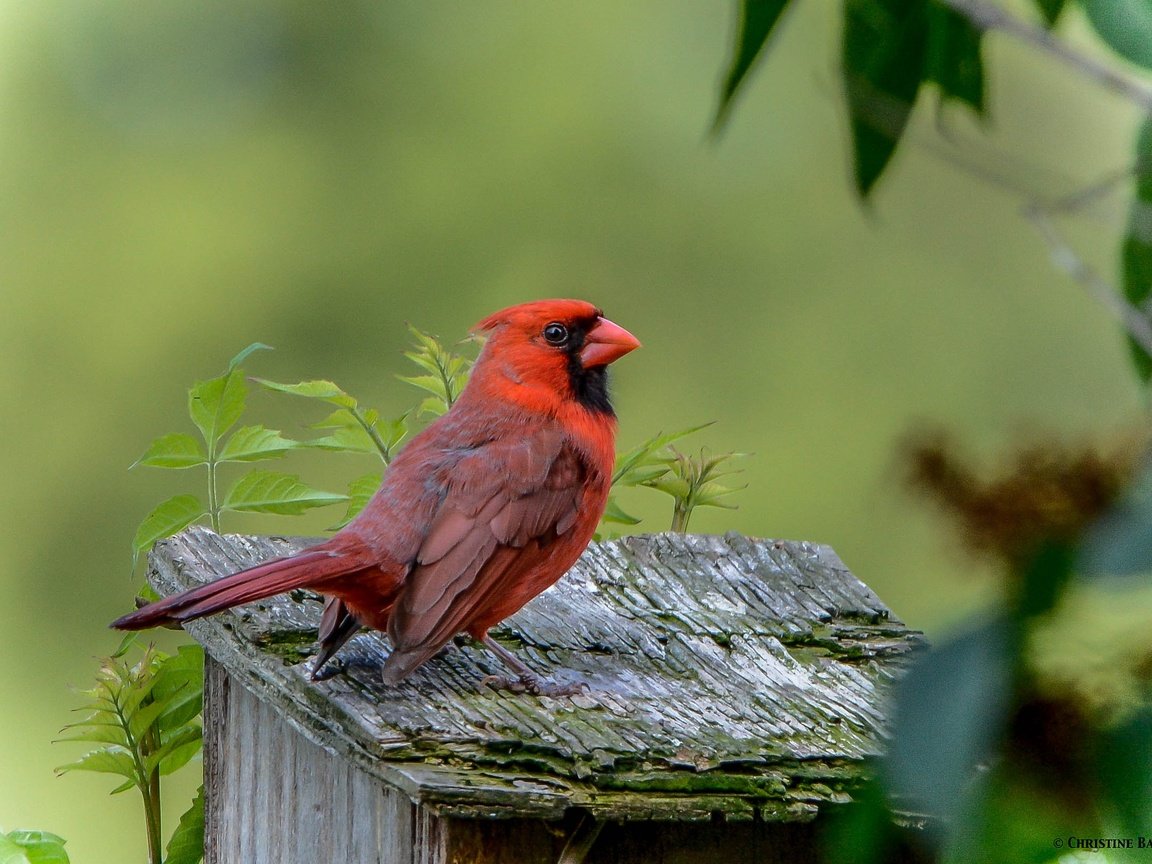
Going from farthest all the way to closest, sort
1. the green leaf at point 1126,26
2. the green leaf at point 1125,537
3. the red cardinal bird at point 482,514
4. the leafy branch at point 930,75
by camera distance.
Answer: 1. the red cardinal bird at point 482,514
2. the leafy branch at point 930,75
3. the green leaf at point 1126,26
4. the green leaf at point 1125,537

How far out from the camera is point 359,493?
240 cm

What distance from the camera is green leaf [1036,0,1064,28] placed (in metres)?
1.06

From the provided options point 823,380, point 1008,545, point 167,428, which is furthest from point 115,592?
point 1008,545

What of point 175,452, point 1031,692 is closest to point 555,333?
point 175,452

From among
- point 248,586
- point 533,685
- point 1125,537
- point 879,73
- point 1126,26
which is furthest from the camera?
point 533,685

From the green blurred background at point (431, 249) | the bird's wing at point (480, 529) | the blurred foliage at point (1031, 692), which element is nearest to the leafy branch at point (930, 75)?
the blurred foliage at point (1031, 692)

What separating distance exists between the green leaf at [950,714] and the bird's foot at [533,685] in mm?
1295

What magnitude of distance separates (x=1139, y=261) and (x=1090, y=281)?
0.18 m

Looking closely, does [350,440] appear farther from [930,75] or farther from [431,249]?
[431,249]

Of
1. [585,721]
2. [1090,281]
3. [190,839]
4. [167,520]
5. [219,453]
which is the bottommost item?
[190,839]

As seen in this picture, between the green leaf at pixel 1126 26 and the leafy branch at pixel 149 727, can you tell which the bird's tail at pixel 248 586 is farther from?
the green leaf at pixel 1126 26

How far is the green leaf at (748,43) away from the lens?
1003mm

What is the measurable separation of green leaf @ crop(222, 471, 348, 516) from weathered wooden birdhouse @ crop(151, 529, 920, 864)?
0.25 ft

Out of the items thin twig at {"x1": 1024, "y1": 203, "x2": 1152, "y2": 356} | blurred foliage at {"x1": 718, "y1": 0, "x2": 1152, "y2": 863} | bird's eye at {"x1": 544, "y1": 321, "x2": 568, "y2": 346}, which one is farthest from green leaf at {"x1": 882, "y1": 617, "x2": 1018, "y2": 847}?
bird's eye at {"x1": 544, "y1": 321, "x2": 568, "y2": 346}
